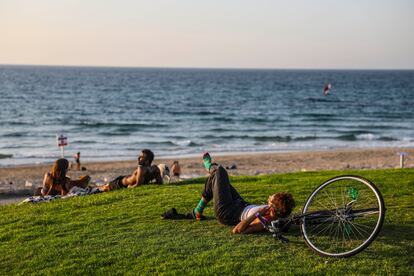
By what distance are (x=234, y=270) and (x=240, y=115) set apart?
5124cm

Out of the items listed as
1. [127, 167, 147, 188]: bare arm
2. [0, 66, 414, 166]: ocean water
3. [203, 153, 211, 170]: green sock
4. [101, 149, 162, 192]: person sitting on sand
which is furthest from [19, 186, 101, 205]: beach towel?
[0, 66, 414, 166]: ocean water

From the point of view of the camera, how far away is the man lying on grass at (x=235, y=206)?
23.2 ft

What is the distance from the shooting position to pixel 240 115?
187 ft

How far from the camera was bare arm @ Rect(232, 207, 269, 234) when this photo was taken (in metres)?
7.25

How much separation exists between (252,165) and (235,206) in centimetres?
1934

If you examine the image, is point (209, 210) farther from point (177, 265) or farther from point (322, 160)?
point (322, 160)

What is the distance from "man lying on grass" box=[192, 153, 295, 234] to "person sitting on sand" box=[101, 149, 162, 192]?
153 inches

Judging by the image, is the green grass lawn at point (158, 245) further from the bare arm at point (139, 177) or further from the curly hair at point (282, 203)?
the bare arm at point (139, 177)

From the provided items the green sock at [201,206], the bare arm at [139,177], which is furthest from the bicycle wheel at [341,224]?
the bare arm at [139,177]

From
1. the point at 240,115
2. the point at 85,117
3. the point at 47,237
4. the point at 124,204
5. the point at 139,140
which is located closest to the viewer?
the point at 47,237

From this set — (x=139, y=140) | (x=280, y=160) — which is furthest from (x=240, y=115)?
(x=280, y=160)

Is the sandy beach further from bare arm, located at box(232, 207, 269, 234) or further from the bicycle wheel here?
the bicycle wheel

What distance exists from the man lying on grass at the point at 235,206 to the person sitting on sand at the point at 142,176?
153 inches

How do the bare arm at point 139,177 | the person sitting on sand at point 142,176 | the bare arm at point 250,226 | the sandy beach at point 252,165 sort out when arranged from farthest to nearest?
the sandy beach at point 252,165 → the bare arm at point 139,177 → the person sitting on sand at point 142,176 → the bare arm at point 250,226
